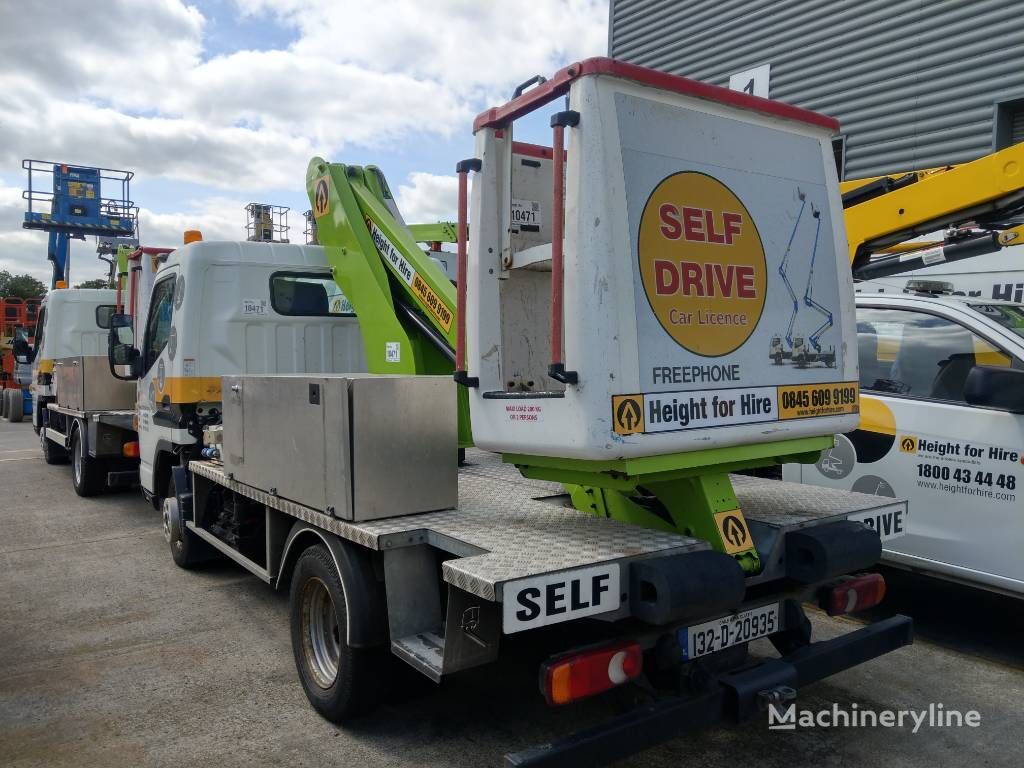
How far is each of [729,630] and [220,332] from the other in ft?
15.0

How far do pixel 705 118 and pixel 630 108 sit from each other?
413 millimetres

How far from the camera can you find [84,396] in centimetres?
955

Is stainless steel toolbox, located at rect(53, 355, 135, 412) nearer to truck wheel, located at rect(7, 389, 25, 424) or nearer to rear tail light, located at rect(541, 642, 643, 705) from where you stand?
rear tail light, located at rect(541, 642, 643, 705)

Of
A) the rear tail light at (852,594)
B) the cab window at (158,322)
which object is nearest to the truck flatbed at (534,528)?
the rear tail light at (852,594)

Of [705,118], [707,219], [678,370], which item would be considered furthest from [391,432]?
[705,118]

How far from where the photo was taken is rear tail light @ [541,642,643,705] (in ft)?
9.07

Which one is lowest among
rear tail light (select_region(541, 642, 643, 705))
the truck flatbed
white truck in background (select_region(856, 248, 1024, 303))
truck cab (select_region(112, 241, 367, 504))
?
rear tail light (select_region(541, 642, 643, 705))

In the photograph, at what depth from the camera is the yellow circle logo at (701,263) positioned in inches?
121

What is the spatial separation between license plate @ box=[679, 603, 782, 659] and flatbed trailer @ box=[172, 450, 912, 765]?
0.05 ft

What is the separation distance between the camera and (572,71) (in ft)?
10.0

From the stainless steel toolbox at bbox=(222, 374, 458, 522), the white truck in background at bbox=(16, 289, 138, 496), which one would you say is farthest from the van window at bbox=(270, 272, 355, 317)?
the stainless steel toolbox at bbox=(222, 374, 458, 522)

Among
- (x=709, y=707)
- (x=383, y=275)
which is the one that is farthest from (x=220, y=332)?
(x=709, y=707)

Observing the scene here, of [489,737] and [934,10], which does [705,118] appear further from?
[934,10]

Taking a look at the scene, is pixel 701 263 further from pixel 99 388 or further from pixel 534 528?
pixel 99 388
